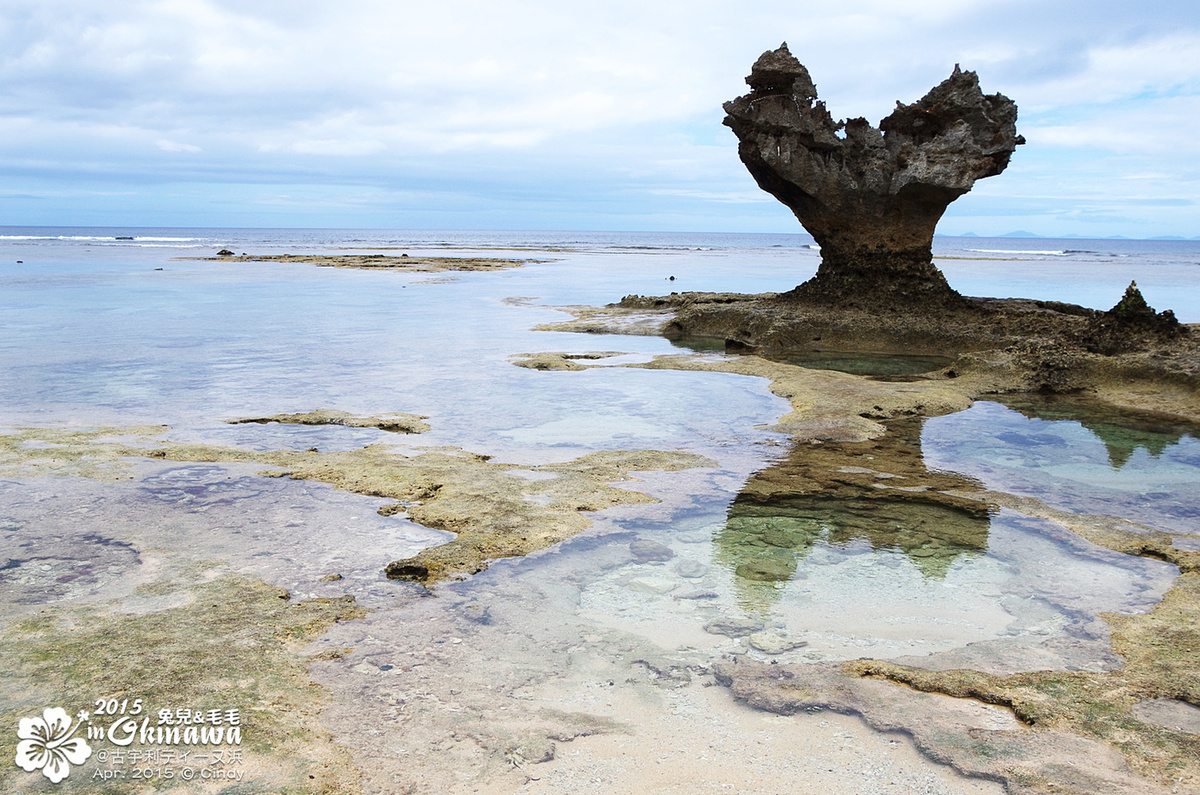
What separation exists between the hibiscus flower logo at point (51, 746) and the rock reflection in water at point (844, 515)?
150 inches

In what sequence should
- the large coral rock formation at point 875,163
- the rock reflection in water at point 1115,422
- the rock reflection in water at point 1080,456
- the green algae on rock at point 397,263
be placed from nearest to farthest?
the rock reflection in water at point 1080,456 → the rock reflection in water at point 1115,422 → the large coral rock formation at point 875,163 → the green algae on rock at point 397,263

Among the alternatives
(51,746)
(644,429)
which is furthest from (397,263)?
(51,746)

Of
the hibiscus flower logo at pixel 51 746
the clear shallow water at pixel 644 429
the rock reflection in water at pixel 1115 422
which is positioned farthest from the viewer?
the rock reflection in water at pixel 1115 422

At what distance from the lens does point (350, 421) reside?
34.3 feet

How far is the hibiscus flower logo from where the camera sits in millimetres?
3557

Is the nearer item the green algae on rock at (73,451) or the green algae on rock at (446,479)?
the green algae on rock at (446,479)

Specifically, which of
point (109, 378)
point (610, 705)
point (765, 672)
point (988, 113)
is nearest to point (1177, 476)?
point (765, 672)

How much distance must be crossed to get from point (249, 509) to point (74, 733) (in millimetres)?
3394

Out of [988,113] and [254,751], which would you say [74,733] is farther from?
[988,113]

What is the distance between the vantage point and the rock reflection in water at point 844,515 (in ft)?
20.7

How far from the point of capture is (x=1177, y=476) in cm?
880

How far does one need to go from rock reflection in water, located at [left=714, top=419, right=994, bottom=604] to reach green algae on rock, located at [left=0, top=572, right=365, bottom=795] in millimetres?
2876

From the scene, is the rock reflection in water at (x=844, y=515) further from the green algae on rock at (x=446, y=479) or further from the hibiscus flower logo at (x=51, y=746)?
the hibiscus flower logo at (x=51, y=746)

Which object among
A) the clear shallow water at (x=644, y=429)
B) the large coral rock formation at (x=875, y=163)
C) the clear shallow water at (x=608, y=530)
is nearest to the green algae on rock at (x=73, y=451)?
the clear shallow water at (x=608, y=530)
